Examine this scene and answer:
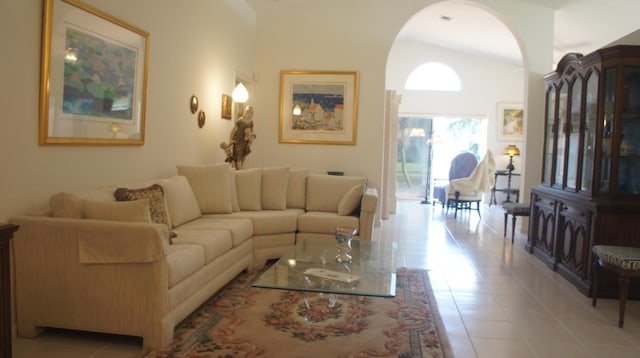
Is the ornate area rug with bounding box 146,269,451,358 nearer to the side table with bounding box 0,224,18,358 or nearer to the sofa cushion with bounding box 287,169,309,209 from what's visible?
the side table with bounding box 0,224,18,358

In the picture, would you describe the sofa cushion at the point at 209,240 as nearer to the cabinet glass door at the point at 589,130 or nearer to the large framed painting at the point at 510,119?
the cabinet glass door at the point at 589,130

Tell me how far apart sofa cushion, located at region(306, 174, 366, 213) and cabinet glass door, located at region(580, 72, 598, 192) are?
215 cm

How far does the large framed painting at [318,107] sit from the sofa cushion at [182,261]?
3931 millimetres

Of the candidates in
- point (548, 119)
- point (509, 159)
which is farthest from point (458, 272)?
point (509, 159)

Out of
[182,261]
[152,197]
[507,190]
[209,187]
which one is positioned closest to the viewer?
[182,261]

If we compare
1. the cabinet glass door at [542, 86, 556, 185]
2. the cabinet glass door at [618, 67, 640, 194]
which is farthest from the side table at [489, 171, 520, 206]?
the cabinet glass door at [618, 67, 640, 194]

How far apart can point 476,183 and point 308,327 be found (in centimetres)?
650

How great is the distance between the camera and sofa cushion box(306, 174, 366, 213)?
218 inches

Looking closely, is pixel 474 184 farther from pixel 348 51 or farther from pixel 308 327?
pixel 308 327

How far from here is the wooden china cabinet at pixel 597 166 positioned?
4.16 meters

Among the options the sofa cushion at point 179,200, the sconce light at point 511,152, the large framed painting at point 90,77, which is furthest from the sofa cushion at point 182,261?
the sconce light at point 511,152

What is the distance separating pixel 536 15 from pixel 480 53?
155 inches

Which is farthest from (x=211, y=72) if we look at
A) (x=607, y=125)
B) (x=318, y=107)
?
(x=607, y=125)

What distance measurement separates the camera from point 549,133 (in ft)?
18.9
